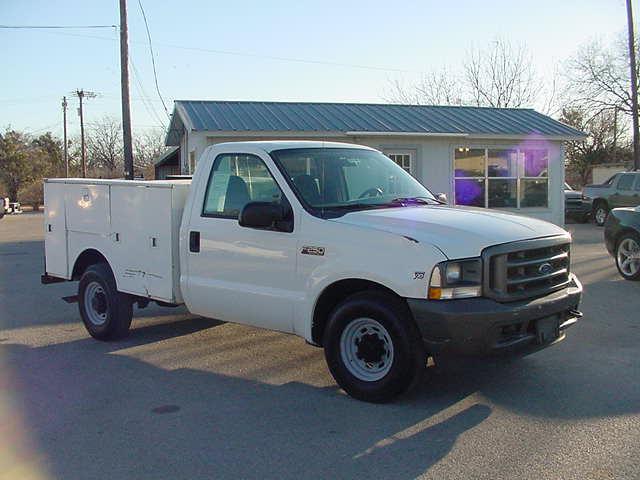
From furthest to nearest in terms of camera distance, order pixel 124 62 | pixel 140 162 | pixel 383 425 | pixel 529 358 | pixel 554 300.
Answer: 1. pixel 140 162
2. pixel 124 62
3. pixel 529 358
4. pixel 554 300
5. pixel 383 425

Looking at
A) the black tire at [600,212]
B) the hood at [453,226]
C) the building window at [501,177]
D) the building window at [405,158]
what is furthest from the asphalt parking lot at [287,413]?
the black tire at [600,212]

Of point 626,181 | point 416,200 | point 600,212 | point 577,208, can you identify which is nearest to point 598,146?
point 577,208

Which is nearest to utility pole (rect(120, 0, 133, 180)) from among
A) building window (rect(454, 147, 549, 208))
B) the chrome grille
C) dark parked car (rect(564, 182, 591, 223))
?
building window (rect(454, 147, 549, 208))

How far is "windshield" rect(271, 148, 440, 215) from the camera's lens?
224 inches

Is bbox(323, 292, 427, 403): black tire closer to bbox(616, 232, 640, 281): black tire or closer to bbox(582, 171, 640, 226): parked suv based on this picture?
bbox(616, 232, 640, 281): black tire

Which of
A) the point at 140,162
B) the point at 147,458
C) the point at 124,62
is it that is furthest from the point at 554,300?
the point at 140,162

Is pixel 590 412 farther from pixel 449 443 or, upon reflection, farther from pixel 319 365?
pixel 319 365

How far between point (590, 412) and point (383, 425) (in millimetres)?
1517

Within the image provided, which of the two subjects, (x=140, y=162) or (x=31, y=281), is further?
(x=140, y=162)

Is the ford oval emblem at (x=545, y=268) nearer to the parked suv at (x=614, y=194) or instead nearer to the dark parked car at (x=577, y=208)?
the parked suv at (x=614, y=194)

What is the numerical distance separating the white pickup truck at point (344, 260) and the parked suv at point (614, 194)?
56.5 feet

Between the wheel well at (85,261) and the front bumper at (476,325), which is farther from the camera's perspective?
the wheel well at (85,261)

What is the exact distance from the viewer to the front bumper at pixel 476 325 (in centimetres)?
465

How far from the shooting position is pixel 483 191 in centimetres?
1988
